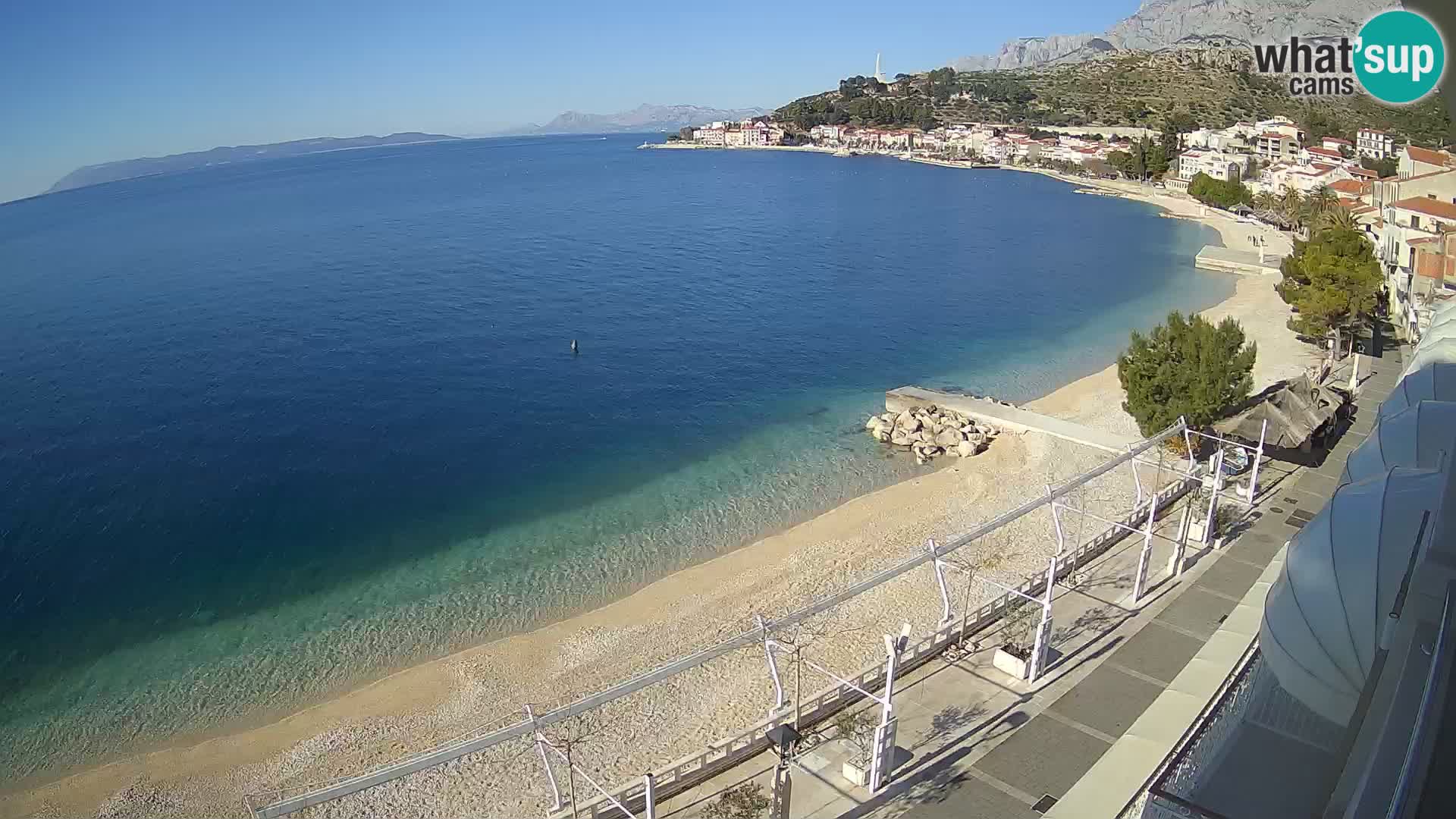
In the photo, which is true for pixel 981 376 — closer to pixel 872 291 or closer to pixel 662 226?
pixel 872 291

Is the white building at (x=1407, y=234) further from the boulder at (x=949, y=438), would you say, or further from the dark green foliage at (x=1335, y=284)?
the boulder at (x=949, y=438)

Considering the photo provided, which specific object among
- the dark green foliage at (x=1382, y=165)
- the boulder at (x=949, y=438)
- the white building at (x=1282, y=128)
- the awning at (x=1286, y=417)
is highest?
the white building at (x=1282, y=128)

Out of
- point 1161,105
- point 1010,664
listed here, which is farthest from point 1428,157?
point 1161,105

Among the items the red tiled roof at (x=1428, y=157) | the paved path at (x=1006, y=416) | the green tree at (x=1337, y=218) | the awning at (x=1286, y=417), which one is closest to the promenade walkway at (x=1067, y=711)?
the awning at (x=1286, y=417)

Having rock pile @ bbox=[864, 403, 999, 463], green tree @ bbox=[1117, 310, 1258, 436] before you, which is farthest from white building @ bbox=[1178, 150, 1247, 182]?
green tree @ bbox=[1117, 310, 1258, 436]

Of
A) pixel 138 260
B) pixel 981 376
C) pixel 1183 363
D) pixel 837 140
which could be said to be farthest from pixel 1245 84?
pixel 138 260

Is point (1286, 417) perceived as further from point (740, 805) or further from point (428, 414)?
point (428, 414)
